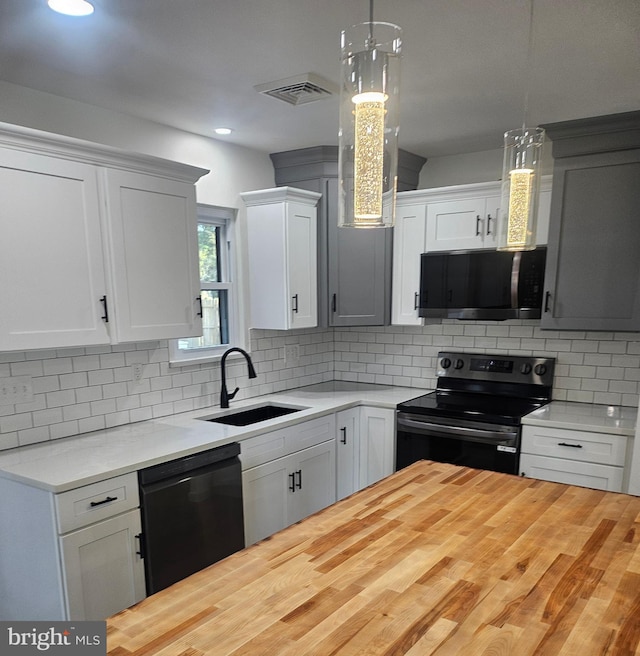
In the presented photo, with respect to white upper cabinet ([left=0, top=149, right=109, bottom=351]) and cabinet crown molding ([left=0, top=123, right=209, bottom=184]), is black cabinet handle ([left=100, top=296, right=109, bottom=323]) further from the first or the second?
cabinet crown molding ([left=0, top=123, right=209, bottom=184])

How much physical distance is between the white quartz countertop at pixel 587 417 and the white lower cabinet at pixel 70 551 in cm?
212

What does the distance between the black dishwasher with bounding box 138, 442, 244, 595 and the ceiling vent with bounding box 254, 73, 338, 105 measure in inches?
67.0

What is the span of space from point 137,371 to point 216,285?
79 centimetres

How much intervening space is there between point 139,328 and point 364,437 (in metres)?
1.69

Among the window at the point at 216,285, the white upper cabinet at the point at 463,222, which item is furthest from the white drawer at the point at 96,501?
the white upper cabinet at the point at 463,222

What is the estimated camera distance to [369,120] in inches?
42.0

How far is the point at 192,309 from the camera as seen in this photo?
8.71ft

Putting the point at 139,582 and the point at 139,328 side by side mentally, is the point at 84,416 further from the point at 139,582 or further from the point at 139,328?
the point at 139,582

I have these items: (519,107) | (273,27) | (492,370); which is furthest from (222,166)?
(492,370)

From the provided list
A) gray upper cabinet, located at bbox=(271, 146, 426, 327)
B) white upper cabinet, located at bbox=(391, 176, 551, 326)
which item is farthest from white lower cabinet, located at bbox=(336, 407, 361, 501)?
white upper cabinet, located at bbox=(391, 176, 551, 326)

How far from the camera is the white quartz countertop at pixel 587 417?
102 inches

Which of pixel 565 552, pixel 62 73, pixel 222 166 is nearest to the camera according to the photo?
pixel 565 552

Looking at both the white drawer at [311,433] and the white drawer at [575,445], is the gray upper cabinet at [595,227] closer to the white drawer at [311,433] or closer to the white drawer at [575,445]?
the white drawer at [575,445]

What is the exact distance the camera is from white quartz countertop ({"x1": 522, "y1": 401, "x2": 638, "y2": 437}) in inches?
102
